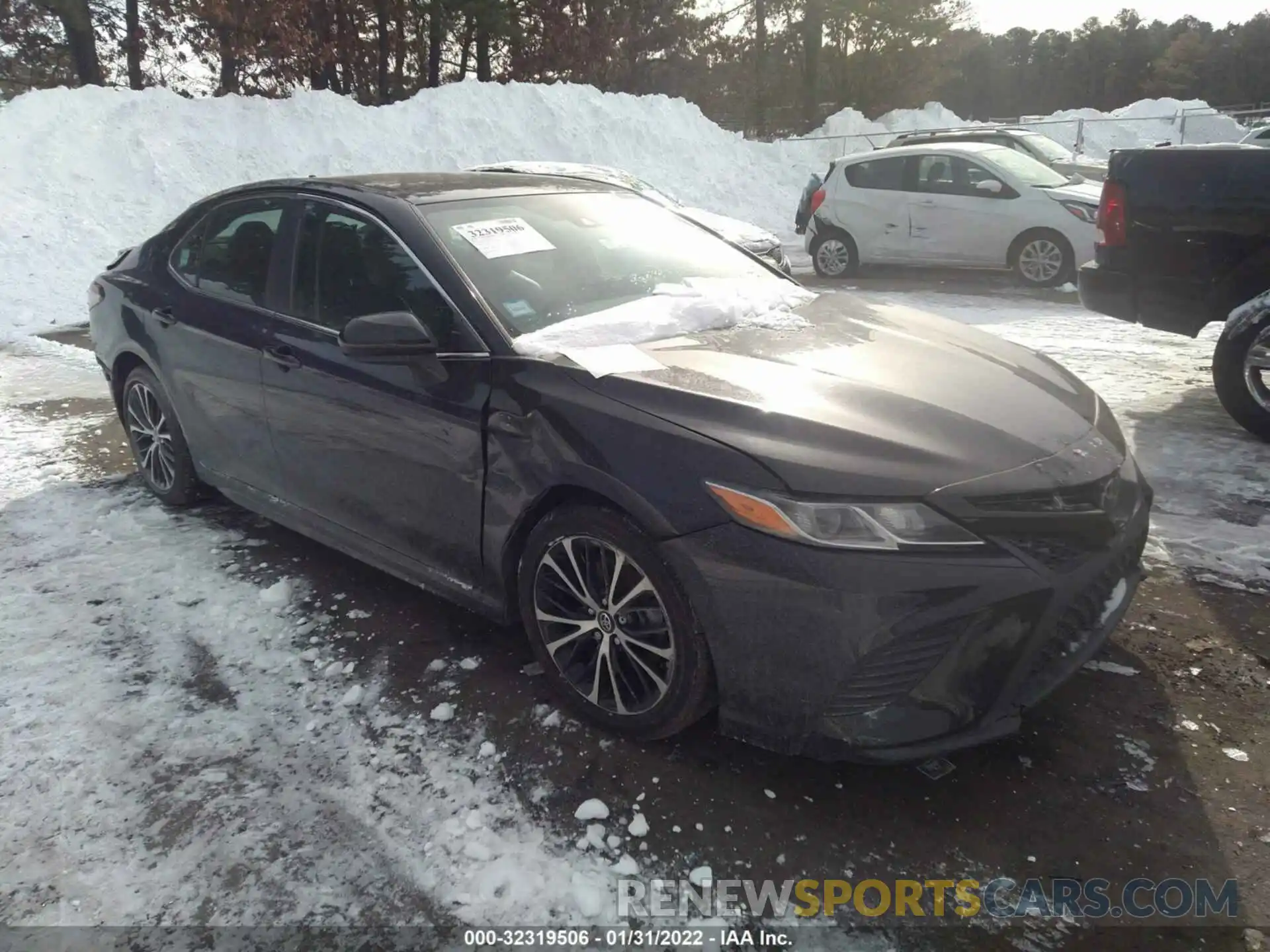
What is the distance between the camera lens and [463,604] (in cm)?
329

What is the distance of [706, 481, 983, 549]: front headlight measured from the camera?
2359mm

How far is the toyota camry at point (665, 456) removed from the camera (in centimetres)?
239

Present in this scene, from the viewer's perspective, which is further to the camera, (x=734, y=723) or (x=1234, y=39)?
(x=1234, y=39)

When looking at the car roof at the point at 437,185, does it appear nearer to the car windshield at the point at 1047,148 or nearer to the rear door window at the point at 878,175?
the rear door window at the point at 878,175

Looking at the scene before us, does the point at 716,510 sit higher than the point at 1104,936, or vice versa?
the point at 716,510

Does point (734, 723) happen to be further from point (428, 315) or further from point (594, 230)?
point (594, 230)

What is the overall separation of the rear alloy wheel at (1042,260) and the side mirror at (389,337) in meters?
9.23

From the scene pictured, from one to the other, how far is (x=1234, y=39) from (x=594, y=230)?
203 feet

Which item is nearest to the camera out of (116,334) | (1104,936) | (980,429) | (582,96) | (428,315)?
(1104,936)

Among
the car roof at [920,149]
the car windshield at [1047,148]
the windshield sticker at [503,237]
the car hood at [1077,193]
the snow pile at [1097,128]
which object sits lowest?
the windshield sticker at [503,237]

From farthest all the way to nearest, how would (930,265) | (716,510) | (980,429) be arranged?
(930,265)
(980,429)
(716,510)

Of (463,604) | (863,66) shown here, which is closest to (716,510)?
(463,604)

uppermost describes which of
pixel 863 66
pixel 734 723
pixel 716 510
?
pixel 863 66

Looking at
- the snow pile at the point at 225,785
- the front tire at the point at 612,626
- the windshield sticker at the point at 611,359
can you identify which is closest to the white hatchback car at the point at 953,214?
the windshield sticker at the point at 611,359
